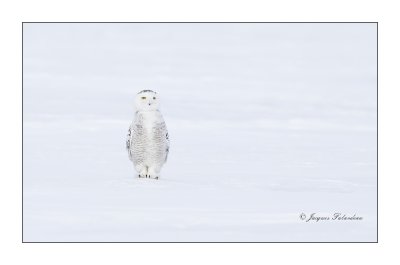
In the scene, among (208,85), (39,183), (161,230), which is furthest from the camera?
(208,85)

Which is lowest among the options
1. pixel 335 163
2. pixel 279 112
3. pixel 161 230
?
pixel 161 230

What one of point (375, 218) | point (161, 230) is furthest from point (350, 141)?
point (161, 230)

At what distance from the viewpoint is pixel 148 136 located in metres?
10.1

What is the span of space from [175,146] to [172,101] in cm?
612

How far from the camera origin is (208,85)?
2373cm

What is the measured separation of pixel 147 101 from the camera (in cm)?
1005

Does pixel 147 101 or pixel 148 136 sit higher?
pixel 147 101

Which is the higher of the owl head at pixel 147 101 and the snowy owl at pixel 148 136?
the owl head at pixel 147 101

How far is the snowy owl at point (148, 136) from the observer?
1008 centimetres

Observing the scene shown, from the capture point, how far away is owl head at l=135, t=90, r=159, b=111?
10.1m

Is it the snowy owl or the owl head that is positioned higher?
the owl head

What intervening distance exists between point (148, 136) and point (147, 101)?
32 cm

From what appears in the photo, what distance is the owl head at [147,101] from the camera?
10.1 m

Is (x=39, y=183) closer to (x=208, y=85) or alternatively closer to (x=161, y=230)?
(x=161, y=230)
